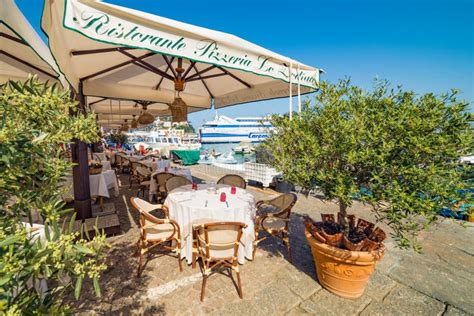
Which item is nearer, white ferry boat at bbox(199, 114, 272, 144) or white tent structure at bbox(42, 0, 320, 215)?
white tent structure at bbox(42, 0, 320, 215)

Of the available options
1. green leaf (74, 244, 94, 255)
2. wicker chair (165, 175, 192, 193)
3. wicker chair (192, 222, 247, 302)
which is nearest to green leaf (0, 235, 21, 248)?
green leaf (74, 244, 94, 255)

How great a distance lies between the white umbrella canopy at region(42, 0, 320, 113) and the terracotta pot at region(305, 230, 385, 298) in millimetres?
1848

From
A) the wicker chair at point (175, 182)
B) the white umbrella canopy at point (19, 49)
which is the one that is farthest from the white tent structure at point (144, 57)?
the wicker chair at point (175, 182)

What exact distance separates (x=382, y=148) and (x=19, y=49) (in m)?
4.35

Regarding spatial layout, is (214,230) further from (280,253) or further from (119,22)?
(119,22)

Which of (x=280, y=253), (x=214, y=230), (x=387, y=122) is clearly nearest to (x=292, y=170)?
(x=387, y=122)

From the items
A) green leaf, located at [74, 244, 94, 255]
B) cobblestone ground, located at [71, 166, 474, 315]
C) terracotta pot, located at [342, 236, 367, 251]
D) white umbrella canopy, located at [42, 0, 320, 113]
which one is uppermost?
white umbrella canopy, located at [42, 0, 320, 113]

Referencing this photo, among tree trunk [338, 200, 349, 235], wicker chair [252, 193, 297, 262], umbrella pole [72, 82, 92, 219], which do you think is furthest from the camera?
umbrella pole [72, 82, 92, 219]

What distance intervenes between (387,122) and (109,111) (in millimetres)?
7748

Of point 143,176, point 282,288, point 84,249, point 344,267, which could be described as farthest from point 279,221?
point 143,176

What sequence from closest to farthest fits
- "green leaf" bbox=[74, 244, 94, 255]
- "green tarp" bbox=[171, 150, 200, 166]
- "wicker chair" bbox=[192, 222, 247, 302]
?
"green leaf" bbox=[74, 244, 94, 255] → "wicker chair" bbox=[192, 222, 247, 302] → "green tarp" bbox=[171, 150, 200, 166]

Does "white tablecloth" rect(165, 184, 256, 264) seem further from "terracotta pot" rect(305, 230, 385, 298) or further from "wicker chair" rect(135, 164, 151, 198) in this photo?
"wicker chair" rect(135, 164, 151, 198)

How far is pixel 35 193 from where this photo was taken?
0.88 metres

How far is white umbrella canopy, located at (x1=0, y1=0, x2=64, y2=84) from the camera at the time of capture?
1242 mm
